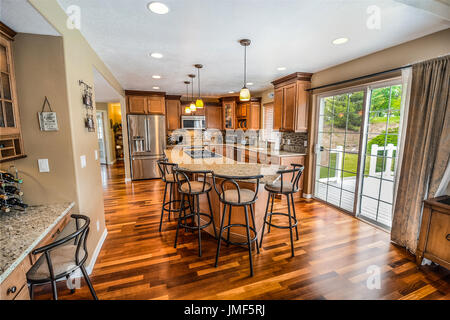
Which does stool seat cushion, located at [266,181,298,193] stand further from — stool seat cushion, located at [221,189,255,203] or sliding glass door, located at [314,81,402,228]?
sliding glass door, located at [314,81,402,228]

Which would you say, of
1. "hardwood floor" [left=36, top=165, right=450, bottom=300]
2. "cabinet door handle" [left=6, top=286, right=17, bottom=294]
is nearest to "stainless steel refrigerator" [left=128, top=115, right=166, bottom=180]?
"hardwood floor" [left=36, top=165, right=450, bottom=300]

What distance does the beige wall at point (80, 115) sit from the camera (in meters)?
1.60

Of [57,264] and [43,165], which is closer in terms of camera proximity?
[57,264]

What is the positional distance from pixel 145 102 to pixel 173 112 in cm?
87

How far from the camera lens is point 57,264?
1.32 meters

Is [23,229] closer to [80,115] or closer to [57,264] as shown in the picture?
[57,264]

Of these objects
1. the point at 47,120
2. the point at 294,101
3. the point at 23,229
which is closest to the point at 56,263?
the point at 23,229

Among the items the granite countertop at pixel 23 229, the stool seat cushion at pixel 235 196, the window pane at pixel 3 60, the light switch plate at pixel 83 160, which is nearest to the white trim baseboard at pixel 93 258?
the granite countertop at pixel 23 229

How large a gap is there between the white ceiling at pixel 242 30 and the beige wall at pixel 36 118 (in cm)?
16

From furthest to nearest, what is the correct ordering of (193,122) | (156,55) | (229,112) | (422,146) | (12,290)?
(229,112)
(193,122)
(156,55)
(422,146)
(12,290)

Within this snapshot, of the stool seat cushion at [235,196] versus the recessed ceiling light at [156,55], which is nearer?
the stool seat cushion at [235,196]

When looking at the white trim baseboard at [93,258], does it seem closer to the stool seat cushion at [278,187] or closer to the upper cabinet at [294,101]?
the stool seat cushion at [278,187]

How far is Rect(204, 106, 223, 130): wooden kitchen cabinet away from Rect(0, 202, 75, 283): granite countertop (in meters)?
5.07
